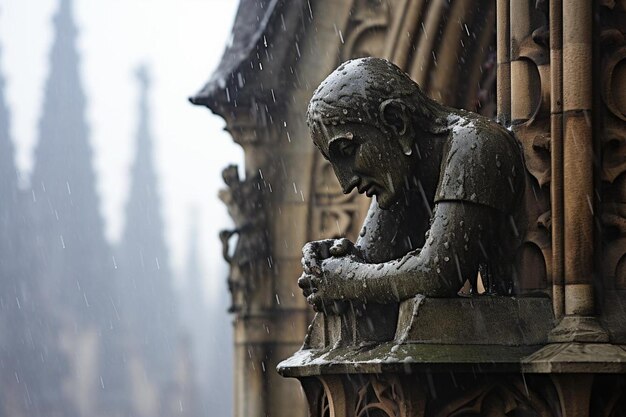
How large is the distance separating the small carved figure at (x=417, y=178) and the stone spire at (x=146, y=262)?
215 feet

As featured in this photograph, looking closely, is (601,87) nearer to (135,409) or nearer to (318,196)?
(318,196)

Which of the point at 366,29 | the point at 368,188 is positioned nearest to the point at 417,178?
the point at 368,188

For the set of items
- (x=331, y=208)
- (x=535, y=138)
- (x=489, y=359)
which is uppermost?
(x=331, y=208)

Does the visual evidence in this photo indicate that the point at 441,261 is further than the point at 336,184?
No

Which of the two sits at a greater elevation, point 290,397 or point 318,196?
point 318,196

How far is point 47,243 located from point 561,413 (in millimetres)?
58751

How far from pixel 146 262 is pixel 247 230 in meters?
69.3

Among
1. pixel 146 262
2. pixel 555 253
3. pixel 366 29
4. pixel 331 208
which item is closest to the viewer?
pixel 555 253

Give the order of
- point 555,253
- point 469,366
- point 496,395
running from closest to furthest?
1. point 469,366
2. point 496,395
3. point 555,253

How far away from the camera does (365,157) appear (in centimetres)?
407

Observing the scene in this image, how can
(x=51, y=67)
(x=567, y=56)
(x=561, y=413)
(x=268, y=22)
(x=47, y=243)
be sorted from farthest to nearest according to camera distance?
1. (x=51, y=67)
2. (x=47, y=243)
3. (x=268, y=22)
4. (x=567, y=56)
5. (x=561, y=413)

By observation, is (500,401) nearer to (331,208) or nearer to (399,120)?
(399,120)

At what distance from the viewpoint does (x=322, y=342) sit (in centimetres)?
427

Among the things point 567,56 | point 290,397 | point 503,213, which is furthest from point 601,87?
point 290,397
